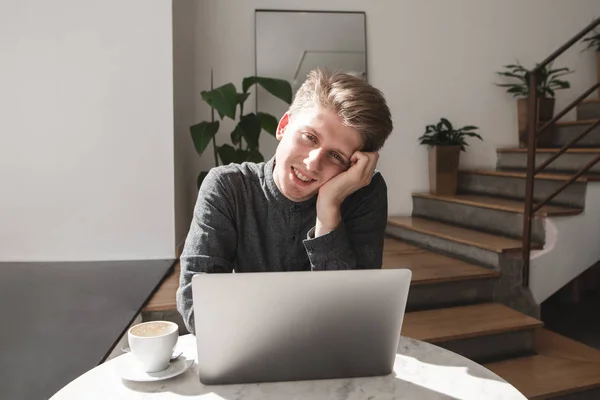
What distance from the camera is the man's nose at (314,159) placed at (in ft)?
4.06

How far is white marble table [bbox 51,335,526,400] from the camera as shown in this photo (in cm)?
83

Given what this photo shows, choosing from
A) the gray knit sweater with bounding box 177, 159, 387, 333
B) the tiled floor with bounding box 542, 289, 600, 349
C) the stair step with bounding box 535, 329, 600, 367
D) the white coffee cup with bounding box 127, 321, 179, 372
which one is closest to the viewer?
the white coffee cup with bounding box 127, 321, 179, 372

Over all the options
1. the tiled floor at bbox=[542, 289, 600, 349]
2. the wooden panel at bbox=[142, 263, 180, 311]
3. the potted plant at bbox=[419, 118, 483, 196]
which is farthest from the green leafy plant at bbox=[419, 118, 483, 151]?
the wooden panel at bbox=[142, 263, 180, 311]

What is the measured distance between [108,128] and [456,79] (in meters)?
2.71

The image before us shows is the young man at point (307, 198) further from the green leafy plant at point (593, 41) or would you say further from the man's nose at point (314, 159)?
the green leafy plant at point (593, 41)

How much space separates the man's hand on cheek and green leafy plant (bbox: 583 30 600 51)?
3.99 m

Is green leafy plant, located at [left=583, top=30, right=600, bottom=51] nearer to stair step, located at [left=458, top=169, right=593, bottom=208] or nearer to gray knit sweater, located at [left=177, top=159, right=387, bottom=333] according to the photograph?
stair step, located at [left=458, top=169, right=593, bottom=208]

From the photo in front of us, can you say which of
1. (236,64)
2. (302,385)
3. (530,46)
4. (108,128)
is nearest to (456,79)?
(530,46)

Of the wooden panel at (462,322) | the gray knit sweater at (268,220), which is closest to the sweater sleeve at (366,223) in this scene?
the gray knit sweater at (268,220)

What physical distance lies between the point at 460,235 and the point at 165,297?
70.6 inches

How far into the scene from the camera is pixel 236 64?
3805 millimetres

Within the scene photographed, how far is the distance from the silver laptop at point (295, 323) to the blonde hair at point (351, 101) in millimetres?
496

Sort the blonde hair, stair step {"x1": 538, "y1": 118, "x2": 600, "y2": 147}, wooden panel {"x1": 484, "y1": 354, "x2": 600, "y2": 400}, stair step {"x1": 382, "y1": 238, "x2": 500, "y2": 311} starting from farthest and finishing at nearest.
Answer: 1. stair step {"x1": 538, "y1": 118, "x2": 600, "y2": 147}
2. stair step {"x1": 382, "y1": 238, "x2": 500, "y2": 311}
3. wooden panel {"x1": 484, "y1": 354, "x2": 600, "y2": 400}
4. the blonde hair

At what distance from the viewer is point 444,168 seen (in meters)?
3.98
